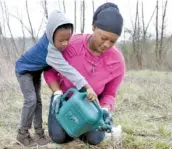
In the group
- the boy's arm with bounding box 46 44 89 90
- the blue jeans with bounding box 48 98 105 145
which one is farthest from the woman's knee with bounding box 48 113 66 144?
the boy's arm with bounding box 46 44 89 90

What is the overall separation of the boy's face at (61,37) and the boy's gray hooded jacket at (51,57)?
34 mm

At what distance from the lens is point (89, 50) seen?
268cm

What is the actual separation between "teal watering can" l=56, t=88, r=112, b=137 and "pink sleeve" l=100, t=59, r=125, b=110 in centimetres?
38

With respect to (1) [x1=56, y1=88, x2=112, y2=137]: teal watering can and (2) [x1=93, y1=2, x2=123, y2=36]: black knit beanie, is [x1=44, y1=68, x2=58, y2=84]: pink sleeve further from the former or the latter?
(2) [x1=93, y1=2, x2=123, y2=36]: black knit beanie

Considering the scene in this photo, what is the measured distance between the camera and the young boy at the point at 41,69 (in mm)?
2467

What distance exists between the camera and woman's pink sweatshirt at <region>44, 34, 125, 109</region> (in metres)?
2.69

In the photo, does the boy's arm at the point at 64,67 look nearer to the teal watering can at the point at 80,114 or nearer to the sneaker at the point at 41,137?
Answer: the teal watering can at the point at 80,114

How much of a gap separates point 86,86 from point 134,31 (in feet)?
50.8

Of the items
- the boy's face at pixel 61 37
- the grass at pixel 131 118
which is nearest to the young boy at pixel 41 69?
the boy's face at pixel 61 37

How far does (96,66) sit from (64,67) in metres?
0.30

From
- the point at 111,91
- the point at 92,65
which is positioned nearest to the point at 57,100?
the point at 92,65

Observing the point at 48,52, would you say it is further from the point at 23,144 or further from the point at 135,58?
the point at 135,58

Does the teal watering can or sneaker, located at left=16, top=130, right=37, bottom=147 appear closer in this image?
the teal watering can

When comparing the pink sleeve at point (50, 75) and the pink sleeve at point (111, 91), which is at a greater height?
the pink sleeve at point (50, 75)
